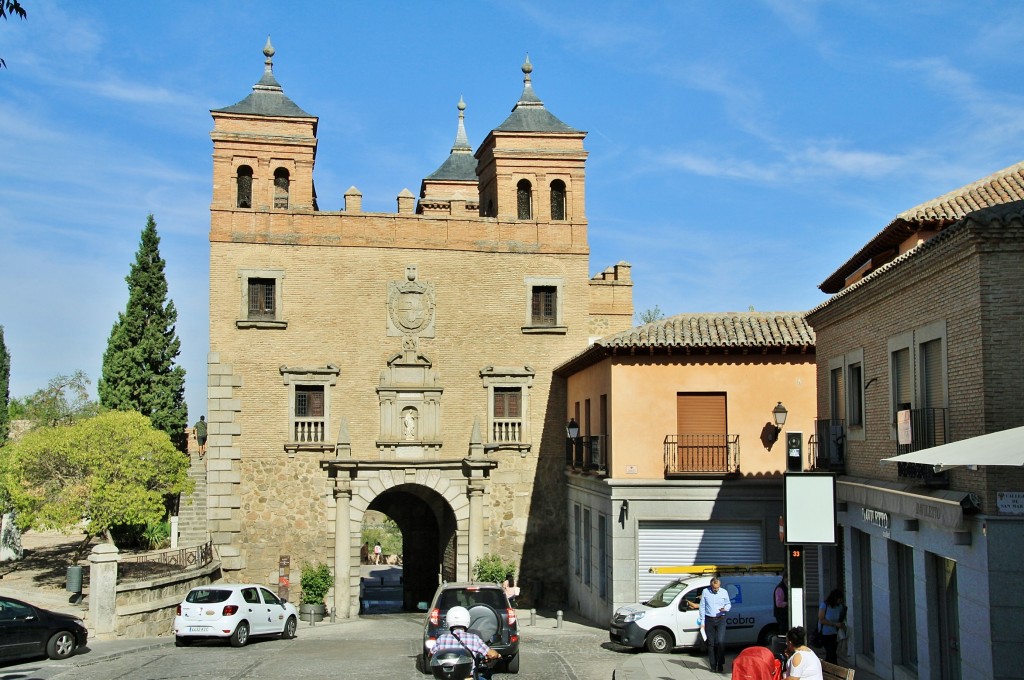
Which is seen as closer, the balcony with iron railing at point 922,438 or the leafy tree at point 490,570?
the balcony with iron railing at point 922,438

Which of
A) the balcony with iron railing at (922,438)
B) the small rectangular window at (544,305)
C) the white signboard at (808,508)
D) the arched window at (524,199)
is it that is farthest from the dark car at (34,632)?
the arched window at (524,199)

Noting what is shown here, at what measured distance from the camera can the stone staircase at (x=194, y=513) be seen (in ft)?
Answer: 117

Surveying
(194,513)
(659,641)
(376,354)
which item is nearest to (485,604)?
(659,641)

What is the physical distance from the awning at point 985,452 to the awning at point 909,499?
136cm

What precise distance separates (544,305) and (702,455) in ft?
30.9

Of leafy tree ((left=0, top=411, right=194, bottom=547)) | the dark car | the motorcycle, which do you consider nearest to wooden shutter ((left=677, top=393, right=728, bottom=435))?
the dark car

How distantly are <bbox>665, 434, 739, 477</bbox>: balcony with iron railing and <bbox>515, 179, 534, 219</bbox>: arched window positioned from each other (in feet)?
35.9

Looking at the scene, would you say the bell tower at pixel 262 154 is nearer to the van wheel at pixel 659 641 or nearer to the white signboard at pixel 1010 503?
the van wheel at pixel 659 641

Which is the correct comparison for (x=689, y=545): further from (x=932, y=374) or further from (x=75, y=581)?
(x=75, y=581)

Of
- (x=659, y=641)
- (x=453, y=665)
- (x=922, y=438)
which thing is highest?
(x=922, y=438)

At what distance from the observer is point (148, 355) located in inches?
1586

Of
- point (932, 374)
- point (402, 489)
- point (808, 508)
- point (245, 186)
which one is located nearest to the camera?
point (808, 508)

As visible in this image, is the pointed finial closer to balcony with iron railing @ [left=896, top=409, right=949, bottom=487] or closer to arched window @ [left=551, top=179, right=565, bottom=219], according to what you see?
arched window @ [left=551, top=179, right=565, bottom=219]

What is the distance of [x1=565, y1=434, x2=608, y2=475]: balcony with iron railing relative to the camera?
27.6 metres
